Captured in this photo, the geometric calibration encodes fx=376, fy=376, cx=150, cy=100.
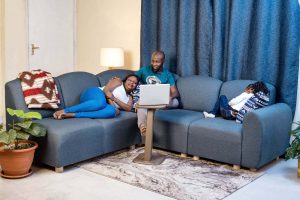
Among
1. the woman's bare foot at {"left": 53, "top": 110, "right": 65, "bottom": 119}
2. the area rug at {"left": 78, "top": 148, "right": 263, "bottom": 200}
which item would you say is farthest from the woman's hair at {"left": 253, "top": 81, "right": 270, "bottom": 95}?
the woman's bare foot at {"left": 53, "top": 110, "right": 65, "bottom": 119}

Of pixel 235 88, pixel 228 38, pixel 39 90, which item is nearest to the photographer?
pixel 39 90

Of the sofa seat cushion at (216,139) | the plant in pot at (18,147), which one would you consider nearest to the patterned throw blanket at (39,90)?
the plant in pot at (18,147)

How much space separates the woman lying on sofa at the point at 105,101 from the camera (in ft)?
12.2

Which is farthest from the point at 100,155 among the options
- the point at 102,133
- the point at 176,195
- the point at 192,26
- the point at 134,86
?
the point at 192,26

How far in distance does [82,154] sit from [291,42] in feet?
7.73

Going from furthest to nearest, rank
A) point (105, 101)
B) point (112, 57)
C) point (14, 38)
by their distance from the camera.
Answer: point (14, 38), point (112, 57), point (105, 101)

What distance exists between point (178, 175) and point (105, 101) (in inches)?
44.2

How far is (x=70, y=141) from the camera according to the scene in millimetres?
3334

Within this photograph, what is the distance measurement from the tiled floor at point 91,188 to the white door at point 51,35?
8.08 ft

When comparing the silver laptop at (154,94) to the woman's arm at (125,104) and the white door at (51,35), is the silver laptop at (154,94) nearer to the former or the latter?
the woman's arm at (125,104)

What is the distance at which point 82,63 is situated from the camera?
587cm

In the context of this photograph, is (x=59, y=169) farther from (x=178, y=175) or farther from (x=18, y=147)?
(x=178, y=175)

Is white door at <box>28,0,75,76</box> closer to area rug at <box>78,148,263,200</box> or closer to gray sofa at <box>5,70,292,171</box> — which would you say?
gray sofa at <box>5,70,292,171</box>

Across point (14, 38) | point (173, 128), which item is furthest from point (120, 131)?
point (14, 38)
